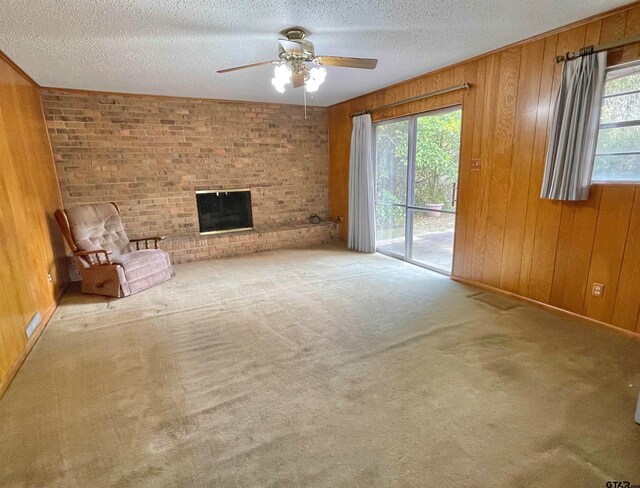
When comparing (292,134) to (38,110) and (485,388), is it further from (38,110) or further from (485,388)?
(485,388)

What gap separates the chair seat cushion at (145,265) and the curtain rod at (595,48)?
440cm

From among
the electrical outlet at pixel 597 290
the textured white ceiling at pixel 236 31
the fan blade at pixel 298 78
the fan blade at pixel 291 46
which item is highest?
the textured white ceiling at pixel 236 31

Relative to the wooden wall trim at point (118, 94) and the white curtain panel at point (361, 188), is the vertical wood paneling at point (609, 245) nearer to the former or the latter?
the white curtain panel at point (361, 188)

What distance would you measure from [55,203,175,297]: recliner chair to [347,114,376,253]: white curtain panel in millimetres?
2777

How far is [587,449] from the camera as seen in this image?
1.54 metres

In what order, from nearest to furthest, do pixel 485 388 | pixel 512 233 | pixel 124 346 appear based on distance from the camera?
pixel 485 388
pixel 124 346
pixel 512 233

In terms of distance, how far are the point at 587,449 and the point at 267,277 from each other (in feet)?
10.5

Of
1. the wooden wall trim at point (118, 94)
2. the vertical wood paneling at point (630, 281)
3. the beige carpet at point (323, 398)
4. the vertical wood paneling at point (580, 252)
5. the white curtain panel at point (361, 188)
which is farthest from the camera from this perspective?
the white curtain panel at point (361, 188)

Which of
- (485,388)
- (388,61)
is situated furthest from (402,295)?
(388,61)

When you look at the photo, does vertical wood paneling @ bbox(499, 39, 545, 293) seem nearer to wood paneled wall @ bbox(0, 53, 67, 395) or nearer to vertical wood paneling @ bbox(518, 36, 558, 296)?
vertical wood paneling @ bbox(518, 36, 558, 296)

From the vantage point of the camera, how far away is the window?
237 centimetres

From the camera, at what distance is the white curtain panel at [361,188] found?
15.9 ft

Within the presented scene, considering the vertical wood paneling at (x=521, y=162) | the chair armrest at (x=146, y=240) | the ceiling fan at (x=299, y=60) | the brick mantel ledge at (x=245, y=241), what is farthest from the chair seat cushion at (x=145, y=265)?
the vertical wood paneling at (x=521, y=162)

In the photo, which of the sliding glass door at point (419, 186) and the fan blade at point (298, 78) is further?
the sliding glass door at point (419, 186)
